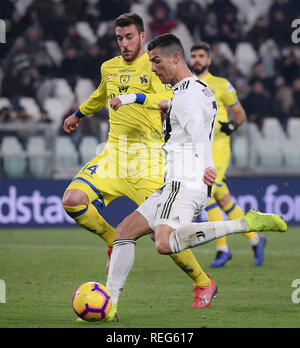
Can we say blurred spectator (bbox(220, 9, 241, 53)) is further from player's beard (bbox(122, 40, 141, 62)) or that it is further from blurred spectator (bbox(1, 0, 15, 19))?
player's beard (bbox(122, 40, 141, 62))

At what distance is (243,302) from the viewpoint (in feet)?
23.8

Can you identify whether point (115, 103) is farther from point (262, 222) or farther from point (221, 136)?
point (221, 136)

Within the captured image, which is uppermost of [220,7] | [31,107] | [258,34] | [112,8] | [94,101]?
[220,7]

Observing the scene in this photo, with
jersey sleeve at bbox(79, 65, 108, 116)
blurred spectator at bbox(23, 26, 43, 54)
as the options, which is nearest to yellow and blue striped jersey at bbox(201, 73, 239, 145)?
jersey sleeve at bbox(79, 65, 108, 116)

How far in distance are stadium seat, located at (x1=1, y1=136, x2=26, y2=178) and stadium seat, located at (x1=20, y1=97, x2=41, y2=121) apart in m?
1.37

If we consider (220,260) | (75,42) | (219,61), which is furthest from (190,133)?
(219,61)

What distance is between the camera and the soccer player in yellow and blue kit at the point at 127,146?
7453 millimetres

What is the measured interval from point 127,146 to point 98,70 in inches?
360

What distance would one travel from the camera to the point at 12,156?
45.1 feet

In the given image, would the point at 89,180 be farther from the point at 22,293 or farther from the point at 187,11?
the point at 187,11

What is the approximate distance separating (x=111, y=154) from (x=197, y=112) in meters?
1.75

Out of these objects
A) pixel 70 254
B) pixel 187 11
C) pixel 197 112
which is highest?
pixel 187 11

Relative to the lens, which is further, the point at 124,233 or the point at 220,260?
the point at 220,260
